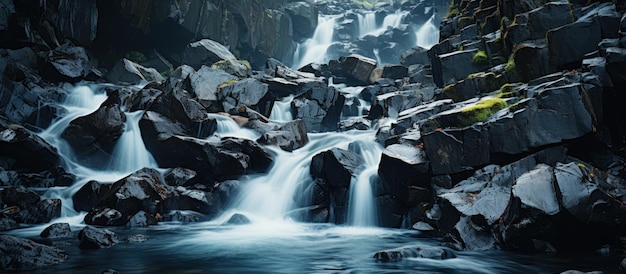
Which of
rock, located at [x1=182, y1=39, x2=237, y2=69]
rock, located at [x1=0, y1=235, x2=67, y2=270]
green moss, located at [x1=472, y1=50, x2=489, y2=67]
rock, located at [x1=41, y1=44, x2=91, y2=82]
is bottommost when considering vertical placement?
rock, located at [x1=0, y1=235, x2=67, y2=270]

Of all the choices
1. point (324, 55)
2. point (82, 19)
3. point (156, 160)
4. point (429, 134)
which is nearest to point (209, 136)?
point (156, 160)

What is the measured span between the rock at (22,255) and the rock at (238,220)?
22.8 feet

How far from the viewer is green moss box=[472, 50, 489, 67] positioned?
20.2m

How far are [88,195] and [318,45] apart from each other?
43.9 m

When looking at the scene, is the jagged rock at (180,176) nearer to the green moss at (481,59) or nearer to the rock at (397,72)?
the green moss at (481,59)

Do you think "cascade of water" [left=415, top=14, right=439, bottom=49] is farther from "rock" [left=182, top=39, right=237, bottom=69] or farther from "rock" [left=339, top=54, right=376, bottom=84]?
"rock" [left=182, top=39, right=237, bottom=69]

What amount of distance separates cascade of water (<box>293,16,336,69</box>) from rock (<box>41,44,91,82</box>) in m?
28.6

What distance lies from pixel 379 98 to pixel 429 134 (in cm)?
1355

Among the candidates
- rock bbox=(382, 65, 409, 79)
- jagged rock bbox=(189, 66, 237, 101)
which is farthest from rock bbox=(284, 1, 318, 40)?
jagged rock bbox=(189, 66, 237, 101)

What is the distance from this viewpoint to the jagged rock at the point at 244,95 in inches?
962

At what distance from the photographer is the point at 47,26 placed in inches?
1019

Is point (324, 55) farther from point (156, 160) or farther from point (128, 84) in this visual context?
point (156, 160)

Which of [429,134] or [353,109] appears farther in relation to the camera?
[353,109]

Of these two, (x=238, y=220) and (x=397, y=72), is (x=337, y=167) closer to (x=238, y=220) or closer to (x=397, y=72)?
(x=238, y=220)
